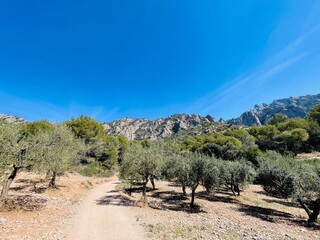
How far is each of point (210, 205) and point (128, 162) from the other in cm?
1204

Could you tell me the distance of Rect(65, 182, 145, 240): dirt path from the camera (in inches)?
546

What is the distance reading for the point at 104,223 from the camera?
16578 mm

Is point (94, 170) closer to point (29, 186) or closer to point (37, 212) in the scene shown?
point (29, 186)

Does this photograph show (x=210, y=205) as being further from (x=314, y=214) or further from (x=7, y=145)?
(x=7, y=145)

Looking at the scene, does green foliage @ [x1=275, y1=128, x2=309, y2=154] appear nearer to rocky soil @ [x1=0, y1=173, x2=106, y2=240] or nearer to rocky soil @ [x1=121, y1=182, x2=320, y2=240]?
rocky soil @ [x1=121, y1=182, x2=320, y2=240]

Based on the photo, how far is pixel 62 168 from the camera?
97.1ft

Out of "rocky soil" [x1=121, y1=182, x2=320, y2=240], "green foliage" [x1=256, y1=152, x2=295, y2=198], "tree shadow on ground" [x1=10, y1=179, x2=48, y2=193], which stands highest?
"green foliage" [x1=256, y1=152, x2=295, y2=198]

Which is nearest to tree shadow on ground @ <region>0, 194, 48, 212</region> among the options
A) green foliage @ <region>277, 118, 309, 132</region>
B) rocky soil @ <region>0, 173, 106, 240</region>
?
rocky soil @ <region>0, 173, 106, 240</region>

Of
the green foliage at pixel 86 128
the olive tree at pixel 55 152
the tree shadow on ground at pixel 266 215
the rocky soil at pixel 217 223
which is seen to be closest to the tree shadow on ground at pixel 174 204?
the rocky soil at pixel 217 223

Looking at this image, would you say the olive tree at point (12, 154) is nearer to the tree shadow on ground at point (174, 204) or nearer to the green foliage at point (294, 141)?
the tree shadow on ground at point (174, 204)

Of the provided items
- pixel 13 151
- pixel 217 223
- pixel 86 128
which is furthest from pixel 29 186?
pixel 86 128

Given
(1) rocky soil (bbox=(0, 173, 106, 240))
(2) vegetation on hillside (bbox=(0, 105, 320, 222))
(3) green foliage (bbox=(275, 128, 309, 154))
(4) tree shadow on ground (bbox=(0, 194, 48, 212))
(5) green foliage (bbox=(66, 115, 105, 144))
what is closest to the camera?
(1) rocky soil (bbox=(0, 173, 106, 240))

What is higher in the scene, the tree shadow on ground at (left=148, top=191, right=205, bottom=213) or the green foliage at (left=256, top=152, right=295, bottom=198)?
the green foliage at (left=256, top=152, right=295, bottom=198)

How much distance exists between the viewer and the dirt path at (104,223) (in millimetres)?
13878
